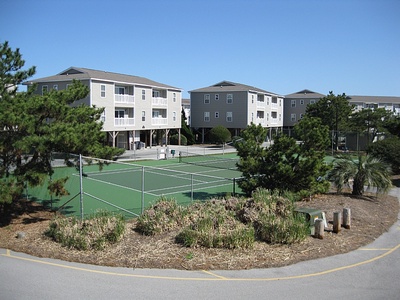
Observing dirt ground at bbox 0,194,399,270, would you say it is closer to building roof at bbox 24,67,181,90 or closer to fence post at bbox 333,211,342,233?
fence post at bbox 333,211,342,233

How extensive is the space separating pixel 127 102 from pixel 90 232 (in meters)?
39.9

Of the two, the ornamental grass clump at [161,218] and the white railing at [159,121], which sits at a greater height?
the white railing at [159,121]

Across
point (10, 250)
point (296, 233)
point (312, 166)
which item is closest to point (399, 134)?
point (312, 166)

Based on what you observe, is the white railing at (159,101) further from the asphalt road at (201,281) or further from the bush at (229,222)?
the asphalt road at (201,281)

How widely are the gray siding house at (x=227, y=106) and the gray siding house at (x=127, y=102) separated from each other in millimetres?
7075

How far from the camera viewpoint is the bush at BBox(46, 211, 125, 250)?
10734 mm

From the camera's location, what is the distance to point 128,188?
80.6ft

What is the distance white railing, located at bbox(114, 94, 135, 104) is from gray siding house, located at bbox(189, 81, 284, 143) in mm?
19292

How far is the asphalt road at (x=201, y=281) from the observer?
807cm

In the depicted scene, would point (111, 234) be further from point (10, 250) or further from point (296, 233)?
point (296, 233)

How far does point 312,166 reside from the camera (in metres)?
17.7

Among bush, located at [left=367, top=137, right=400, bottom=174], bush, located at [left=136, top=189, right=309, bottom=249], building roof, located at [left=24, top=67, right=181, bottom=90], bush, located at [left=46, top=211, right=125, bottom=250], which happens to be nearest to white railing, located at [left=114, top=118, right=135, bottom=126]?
building roof, located at [left=24, top=67, right=181, bottom=90]

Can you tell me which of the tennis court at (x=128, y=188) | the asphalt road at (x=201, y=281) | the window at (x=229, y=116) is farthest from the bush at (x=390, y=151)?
the window at (x=229, y=116)

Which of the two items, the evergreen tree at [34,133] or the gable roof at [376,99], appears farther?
the gable roof at [376,99]
